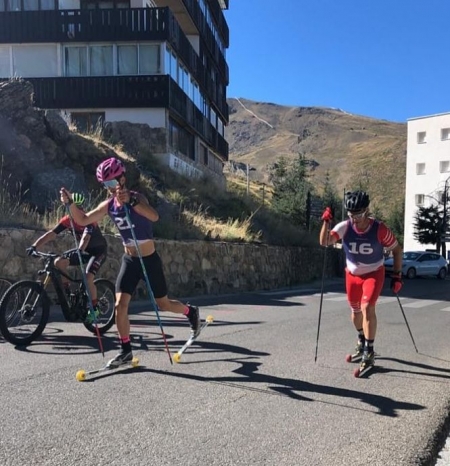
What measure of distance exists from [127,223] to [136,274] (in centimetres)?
55

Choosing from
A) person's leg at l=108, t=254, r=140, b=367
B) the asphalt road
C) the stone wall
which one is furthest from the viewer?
the stone wall

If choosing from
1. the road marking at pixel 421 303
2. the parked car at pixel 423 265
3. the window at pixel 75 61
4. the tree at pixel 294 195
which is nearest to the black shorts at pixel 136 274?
the road marking at pixel 421 303

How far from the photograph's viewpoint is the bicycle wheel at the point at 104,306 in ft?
25.5

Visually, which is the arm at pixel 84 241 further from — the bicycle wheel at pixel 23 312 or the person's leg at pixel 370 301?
the person's leg at pixel 370 301

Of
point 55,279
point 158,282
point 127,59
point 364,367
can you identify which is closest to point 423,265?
point 127,59

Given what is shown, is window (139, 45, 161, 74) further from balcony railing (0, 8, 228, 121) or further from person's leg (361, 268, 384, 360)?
person's leg (361, 268, 384, 360)

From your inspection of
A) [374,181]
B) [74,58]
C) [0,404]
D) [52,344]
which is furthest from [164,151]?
[374,181]

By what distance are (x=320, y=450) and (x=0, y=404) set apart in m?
2.69

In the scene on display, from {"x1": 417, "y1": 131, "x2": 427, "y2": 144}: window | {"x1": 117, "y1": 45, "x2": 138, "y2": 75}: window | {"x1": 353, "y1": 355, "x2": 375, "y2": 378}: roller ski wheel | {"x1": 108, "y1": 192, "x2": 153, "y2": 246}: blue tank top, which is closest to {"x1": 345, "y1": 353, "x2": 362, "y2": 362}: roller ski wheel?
{"x1": 353, "y1": 355, "x2": 375, "y2": 378}: roller ski wheel

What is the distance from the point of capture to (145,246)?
18.9 ft

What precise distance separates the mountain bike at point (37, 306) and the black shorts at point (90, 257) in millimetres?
230

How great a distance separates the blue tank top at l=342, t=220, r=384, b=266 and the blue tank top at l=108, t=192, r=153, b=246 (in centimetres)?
225

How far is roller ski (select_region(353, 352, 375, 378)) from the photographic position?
Result: 230 inches

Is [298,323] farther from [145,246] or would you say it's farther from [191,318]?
[145,246]
